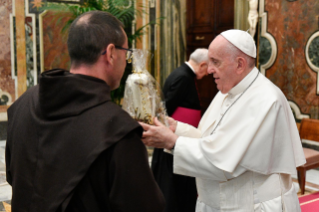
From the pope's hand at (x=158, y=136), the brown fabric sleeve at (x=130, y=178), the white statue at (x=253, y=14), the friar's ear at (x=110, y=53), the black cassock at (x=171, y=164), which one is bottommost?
the black cassock at (x=171, y=164)

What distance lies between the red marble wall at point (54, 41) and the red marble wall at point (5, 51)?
645 millimetres

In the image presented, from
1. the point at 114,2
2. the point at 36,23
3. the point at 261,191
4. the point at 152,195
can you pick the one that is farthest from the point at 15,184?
the point at 36,23

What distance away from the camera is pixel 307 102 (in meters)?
5.63

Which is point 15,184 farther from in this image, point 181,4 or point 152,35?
point 181,4

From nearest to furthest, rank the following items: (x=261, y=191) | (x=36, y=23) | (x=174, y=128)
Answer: (x=261, y=191) < (x=174, y=128) < (x=36, y=23)

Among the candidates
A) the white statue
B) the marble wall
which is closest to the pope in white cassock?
the marble wall

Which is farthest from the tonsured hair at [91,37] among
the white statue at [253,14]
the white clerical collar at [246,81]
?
the white statue at [253,14]

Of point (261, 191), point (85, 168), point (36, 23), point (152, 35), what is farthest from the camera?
point (152, 35)

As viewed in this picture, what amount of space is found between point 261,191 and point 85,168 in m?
1.38

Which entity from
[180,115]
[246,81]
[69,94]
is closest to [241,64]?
[246,81]

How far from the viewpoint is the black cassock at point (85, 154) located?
44.7 inches

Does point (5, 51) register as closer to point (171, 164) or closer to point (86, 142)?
point (171, 164)

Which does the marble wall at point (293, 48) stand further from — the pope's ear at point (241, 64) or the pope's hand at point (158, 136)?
the pope's hand at point (158, 136)

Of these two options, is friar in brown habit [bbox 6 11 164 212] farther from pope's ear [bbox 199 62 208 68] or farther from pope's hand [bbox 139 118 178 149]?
pope's ear [bbox 199 62 208 68]
